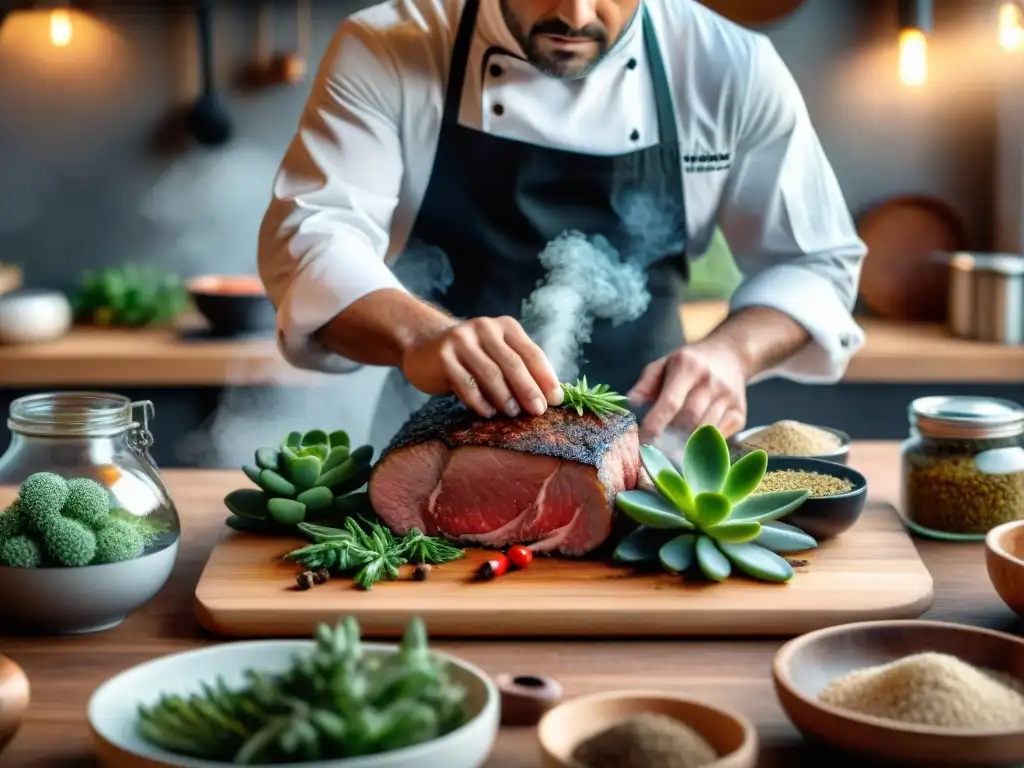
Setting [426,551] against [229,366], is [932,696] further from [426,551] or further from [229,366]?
[229,366]


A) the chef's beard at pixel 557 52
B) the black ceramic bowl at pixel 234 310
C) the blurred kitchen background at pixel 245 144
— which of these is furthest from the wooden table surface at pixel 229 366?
the chef's beard at pixel 557 52

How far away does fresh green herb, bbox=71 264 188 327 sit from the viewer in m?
4.07

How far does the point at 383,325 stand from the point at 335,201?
14.5 inches

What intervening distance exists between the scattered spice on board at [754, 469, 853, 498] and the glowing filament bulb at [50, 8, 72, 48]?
10.4ft

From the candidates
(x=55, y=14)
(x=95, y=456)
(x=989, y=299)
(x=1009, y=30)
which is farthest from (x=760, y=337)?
(x=55, y=14)

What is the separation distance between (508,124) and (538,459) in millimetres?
900

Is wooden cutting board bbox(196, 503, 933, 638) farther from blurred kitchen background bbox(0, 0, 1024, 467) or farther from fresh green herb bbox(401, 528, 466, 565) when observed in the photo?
blurred kitchen background bbox(0, 0, 1024, 467)

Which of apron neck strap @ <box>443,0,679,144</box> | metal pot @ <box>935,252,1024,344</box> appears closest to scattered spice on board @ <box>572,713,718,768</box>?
apron neck strap @ <box>443,0,679,144</box>

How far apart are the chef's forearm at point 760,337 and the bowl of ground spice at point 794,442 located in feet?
0.86

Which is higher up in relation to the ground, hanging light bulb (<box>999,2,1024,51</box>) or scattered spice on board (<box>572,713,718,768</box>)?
hanging light bulb (<box>999,2,1024,51</box>)

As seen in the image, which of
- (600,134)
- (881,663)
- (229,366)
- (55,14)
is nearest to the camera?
(881,663)

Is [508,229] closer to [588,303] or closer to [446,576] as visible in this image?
[588,303]

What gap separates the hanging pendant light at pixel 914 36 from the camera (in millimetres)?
3959

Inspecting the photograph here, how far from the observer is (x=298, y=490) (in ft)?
5.81
